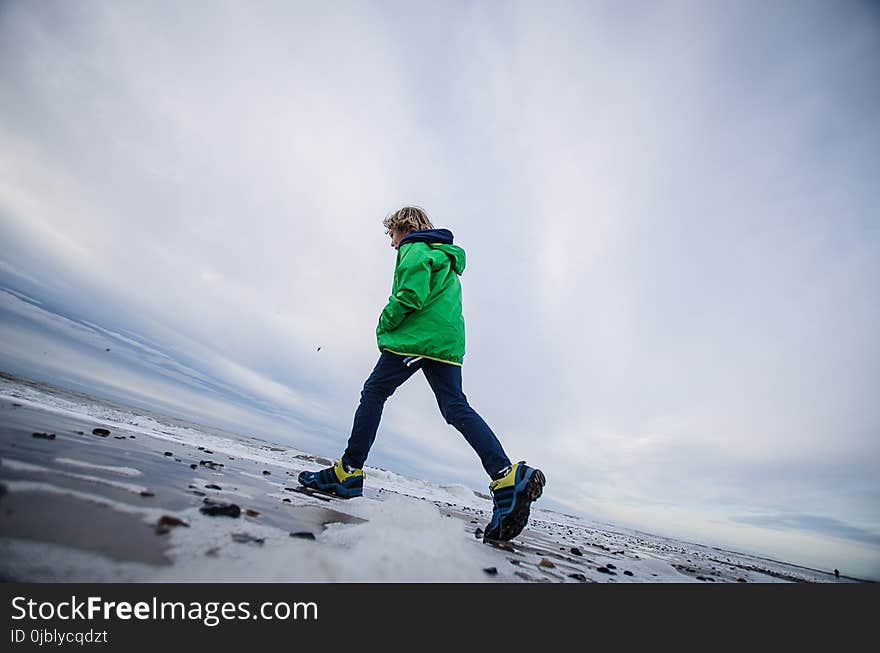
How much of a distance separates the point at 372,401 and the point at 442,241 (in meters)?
1.84

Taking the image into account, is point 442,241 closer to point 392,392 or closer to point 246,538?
point 392,392

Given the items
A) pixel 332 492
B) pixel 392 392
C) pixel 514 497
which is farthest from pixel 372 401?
pixel 514 497

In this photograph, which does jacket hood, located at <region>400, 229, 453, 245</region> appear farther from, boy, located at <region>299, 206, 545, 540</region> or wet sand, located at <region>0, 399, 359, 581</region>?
wet sand, located at <region>0, 399, 359, 581</region>

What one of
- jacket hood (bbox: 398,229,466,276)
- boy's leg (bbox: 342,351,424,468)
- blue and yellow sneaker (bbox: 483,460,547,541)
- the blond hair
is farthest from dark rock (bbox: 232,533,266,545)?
the blond hair

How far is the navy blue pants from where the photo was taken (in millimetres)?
3459

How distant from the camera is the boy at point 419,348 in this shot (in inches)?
141

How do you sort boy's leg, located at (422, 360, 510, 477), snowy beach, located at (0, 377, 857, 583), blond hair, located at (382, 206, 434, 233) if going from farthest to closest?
blond hair, located at (382, 206, 434, 233)
boy's leg, located at (422, 360, 510, 477)
snowy beach, located at (0, 377, 857, 583)

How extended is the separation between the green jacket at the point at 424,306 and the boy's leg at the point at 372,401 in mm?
183

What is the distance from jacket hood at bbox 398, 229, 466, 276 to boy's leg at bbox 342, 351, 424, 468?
46.5 inches

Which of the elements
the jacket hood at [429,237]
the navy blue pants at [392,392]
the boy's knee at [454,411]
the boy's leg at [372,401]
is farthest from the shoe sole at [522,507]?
the jacket hood at [429,237]

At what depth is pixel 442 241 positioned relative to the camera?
4.00 m
